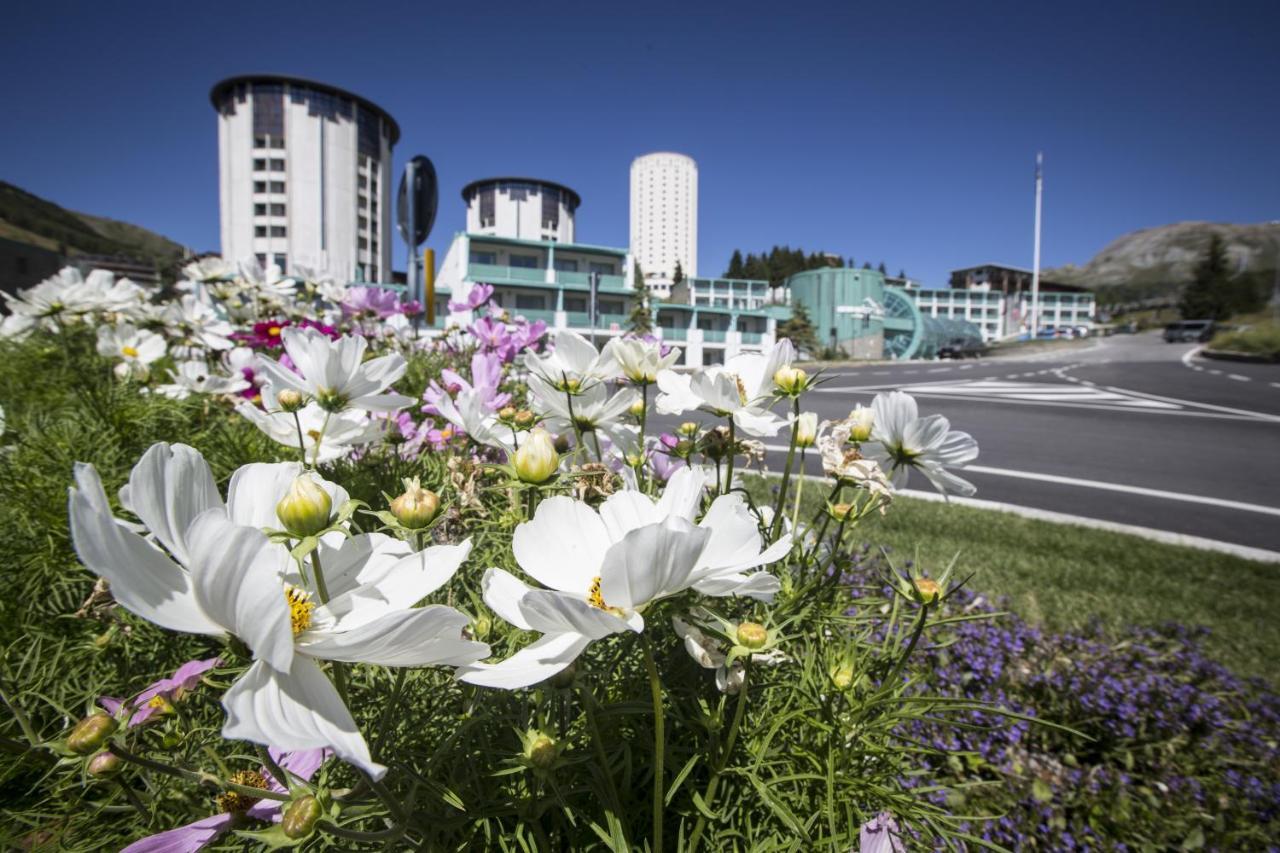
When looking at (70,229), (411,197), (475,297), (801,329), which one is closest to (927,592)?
(475,297)

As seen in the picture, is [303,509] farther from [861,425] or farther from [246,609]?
[861,425]

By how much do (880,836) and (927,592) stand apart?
12.0 inches

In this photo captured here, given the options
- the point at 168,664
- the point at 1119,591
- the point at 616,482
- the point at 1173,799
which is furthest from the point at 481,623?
the point at 1119,591

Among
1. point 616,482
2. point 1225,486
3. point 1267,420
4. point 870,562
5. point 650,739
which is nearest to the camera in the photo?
point 650,739

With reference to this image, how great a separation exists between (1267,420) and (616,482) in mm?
10050

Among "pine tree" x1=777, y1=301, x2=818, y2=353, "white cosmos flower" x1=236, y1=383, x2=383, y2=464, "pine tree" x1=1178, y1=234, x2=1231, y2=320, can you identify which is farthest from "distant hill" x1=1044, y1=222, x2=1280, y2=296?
"white cosmos flower" x1=236, y1=383, x2=383, y2=464

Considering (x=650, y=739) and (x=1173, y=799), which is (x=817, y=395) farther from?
(x=650, y=739)

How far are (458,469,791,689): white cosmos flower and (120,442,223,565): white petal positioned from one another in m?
0.20

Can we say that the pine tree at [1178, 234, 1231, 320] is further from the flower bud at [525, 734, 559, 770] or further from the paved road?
the flower bud at [525, 734, 559, 770]

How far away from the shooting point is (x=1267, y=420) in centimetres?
725

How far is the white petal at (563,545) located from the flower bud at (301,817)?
0.67ft

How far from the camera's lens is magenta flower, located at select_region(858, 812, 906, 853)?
2.16ft

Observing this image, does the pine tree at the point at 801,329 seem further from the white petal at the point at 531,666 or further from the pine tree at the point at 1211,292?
the pine tree at the point at 1211,292

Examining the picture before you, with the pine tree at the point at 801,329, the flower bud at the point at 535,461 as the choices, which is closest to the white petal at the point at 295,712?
the flower bud at the point at 535,461
